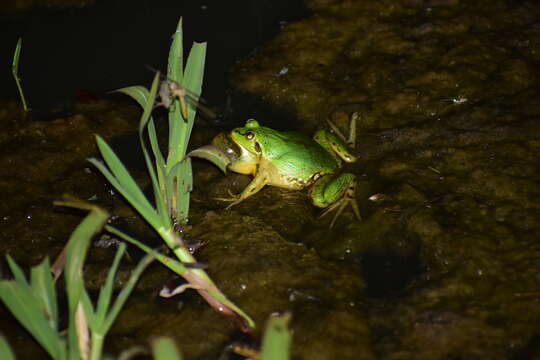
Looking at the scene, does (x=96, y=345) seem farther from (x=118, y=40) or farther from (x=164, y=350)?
(x=118, y=40)

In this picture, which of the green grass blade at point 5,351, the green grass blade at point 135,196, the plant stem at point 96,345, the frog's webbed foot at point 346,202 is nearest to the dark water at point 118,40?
the frog's webbed foot at point 346,202

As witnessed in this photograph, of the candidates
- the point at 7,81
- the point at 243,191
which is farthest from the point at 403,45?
the point at 7,81

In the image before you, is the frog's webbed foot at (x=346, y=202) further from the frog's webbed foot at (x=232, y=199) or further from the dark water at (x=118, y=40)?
the dark water at (x=118, y=40)

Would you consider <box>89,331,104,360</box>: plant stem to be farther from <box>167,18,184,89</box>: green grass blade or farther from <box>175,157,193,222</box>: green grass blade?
<box>167,18,184,89</box>: green grass blade

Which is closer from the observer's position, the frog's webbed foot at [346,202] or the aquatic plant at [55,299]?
the aquatic plant at [55,299]

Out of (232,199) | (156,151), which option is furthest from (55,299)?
(232,199)

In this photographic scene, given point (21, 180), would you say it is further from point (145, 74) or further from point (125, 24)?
point (125, 24)
